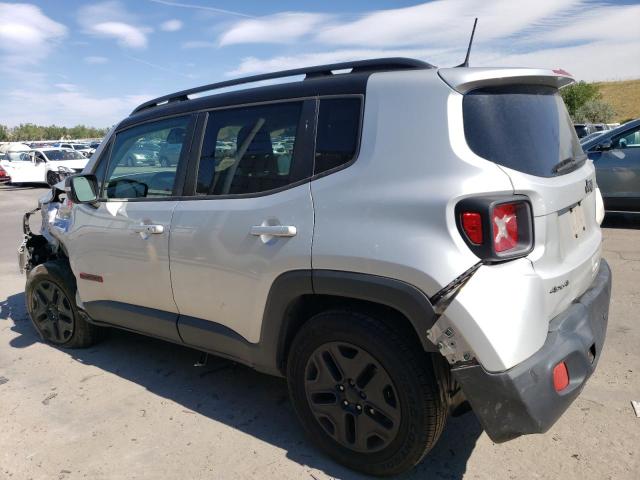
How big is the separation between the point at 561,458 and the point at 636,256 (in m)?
4.47

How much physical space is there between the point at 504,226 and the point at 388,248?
18.1 inches

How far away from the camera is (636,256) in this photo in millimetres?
6152

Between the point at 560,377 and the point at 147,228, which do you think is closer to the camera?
the point at 560,377

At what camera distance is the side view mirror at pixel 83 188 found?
356cm

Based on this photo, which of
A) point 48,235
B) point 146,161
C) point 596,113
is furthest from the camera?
point 596,113

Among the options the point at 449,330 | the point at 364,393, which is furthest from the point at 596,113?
the point at 449,330

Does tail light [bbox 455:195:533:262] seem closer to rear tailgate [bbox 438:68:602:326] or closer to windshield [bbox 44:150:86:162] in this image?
rear tailgate [bbox 438:68:602:326]

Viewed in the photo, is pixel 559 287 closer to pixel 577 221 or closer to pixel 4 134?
pixel 577 221

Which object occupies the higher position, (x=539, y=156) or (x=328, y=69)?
(x=328, y=69)

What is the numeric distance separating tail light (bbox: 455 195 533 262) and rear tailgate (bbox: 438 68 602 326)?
6 centimetres

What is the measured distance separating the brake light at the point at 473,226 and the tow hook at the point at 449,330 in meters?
0.10

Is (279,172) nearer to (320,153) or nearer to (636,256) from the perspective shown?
(320,153)

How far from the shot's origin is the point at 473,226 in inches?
79.8

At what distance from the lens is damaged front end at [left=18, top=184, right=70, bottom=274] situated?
13.6 ft
